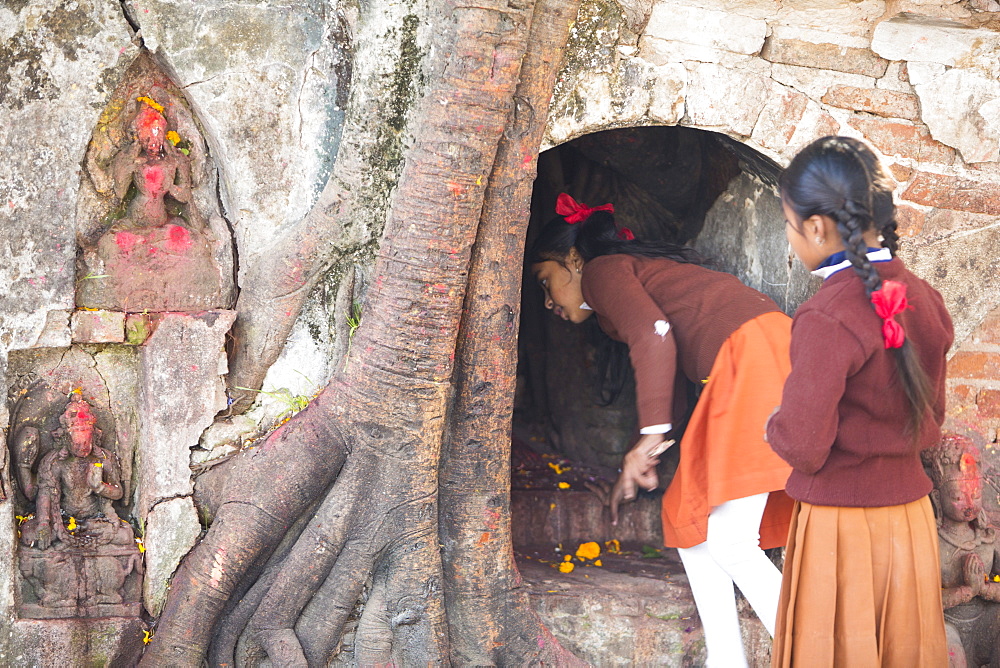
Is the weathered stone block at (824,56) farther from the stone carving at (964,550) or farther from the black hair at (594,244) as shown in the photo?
the stone carving at (964,550)

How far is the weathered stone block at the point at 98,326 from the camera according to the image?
292 cm

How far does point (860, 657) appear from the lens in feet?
7.52

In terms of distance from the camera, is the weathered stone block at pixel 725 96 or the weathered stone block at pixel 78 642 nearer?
the weathered stone block at pixel 78 642

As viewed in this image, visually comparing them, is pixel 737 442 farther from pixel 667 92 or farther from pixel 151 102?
pixel 151 102

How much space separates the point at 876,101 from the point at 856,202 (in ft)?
4.45

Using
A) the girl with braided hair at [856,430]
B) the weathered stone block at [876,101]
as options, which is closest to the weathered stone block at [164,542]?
the girl with braided hair at [856,430]

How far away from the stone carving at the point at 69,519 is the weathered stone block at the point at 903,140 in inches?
111

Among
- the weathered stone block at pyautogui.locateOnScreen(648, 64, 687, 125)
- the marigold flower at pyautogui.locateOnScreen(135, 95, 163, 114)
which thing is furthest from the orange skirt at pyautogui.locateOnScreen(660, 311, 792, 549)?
the marigold flower at pyautogui.locateOnScreen(135, 95, 163, 114)

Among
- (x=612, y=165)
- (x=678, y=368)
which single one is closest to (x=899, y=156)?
(x=678, y=368)

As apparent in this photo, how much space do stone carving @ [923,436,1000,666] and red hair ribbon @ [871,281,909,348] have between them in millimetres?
1560

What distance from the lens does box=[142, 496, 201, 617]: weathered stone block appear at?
9.98ft

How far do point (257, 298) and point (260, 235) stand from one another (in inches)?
8.2

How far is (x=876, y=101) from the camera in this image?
132 inches

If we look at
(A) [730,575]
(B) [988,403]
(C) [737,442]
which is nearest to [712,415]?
(C) [737,442]
